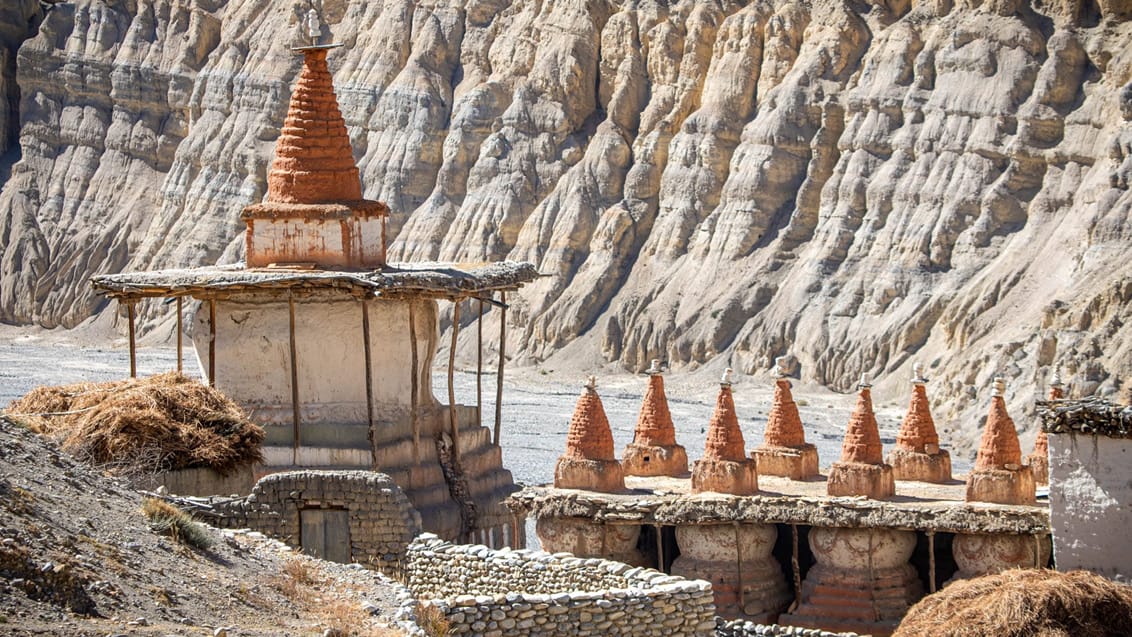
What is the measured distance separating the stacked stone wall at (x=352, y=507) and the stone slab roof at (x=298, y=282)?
461 cm

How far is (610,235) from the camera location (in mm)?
70312

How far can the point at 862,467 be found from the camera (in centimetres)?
2541

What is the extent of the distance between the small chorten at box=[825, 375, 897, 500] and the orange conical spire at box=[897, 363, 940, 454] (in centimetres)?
114

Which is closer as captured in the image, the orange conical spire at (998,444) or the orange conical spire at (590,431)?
the orange conical spire at (998,444)

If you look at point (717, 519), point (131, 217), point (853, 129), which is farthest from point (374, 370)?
point (131, 217)

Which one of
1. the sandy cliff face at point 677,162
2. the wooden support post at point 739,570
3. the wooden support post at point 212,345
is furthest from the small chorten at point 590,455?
the sandy cliff face at point 677,162

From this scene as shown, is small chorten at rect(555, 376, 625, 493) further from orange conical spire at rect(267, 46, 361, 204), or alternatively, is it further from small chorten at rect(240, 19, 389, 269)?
orange conical spire at rect(267, 46, 361, 204)

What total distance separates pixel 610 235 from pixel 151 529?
185 feet

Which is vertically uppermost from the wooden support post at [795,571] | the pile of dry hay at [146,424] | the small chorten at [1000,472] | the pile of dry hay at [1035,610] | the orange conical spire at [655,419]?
the pile of dry hay at [146,424]

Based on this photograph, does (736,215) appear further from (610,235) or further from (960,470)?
(960,470)

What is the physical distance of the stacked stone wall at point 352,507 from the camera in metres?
18.2

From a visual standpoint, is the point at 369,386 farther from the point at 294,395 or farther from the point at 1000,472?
the point at 1000,472

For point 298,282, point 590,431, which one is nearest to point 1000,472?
point 590,431

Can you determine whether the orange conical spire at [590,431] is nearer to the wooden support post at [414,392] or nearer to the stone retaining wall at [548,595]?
the wooden support post at [414,392]
